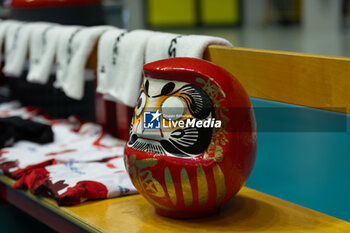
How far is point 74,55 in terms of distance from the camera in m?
1.95

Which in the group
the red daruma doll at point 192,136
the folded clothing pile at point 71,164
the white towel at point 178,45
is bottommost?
the folded clothing pile at point 71,164

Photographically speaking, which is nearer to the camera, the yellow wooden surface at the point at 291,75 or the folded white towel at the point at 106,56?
the yellow wooden surface at the point at 291,75

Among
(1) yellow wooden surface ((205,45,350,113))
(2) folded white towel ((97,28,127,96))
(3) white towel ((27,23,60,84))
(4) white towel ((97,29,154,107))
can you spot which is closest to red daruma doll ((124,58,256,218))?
(1) yellow wooden surface ((205,45,350,113))

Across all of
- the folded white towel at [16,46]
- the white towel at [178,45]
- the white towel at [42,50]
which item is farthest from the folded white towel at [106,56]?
the folded white towel at [16,46]

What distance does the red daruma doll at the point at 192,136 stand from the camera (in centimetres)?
107

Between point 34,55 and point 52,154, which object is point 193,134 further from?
point 34,55

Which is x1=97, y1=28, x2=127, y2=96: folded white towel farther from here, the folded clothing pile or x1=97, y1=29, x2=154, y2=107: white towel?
the folded clothing pile

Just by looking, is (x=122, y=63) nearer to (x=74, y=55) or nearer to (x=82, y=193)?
(x=74, y=55)

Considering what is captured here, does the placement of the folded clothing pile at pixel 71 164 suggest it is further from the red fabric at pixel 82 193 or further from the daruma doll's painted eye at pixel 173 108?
the daruma doll's painted eye at pixel 173 108

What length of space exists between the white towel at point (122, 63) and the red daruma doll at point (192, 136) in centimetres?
54

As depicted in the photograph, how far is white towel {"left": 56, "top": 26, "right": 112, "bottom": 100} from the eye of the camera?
1901mm

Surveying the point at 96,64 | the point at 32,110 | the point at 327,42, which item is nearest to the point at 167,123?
the point at 96,64

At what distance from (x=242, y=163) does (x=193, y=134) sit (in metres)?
0.12

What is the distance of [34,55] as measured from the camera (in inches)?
88.0
